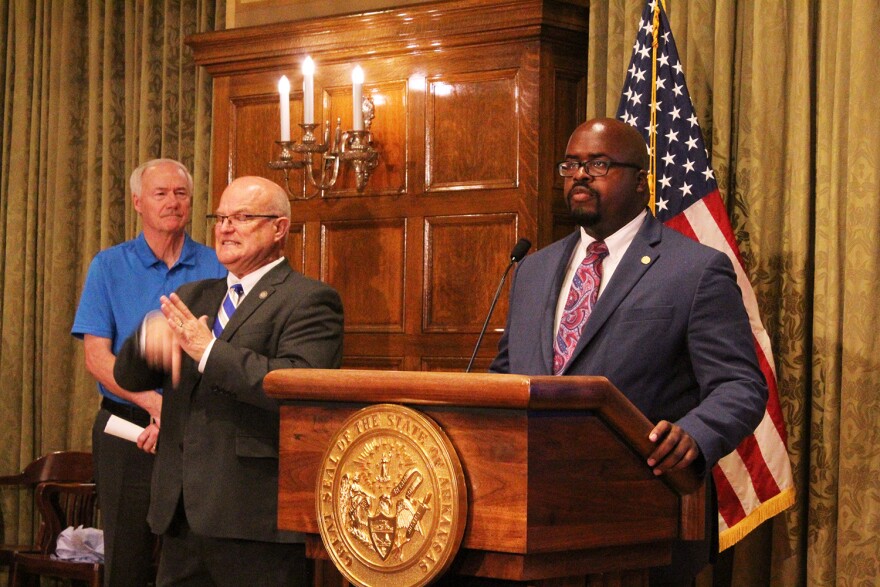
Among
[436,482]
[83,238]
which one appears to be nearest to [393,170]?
[83,238]

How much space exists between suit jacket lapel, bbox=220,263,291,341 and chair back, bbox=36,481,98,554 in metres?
2.31

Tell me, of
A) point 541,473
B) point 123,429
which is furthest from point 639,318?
point 123,429

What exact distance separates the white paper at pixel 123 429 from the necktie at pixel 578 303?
186cm

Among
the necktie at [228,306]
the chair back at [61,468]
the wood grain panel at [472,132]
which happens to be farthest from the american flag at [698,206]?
the chair back at [61,468]

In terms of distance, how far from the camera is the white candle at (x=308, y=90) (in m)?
5.01

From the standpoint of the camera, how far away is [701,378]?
2414 mm

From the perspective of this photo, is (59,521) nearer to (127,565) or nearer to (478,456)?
(127,565)

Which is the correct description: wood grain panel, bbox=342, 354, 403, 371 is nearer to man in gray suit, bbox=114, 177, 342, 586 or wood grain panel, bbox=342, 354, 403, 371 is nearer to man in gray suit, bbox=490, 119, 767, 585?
man in gray suit, bbox=114, 177, 342, 586

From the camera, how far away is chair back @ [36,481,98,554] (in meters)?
5.32

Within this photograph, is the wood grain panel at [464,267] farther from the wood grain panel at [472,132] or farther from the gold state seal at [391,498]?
the gold state seal at [391,498]

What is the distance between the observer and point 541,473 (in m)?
1.93

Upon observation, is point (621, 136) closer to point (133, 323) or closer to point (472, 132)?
point (133, 323)

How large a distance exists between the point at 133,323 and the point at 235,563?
133 centimetres

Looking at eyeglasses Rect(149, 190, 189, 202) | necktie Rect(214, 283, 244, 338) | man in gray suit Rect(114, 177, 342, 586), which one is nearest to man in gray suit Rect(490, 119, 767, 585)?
man in gray suit Rect(114, 177, 342, 586)
